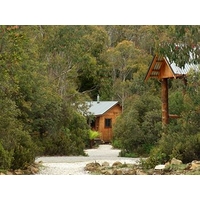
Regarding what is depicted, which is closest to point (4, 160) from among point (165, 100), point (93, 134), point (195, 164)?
point (195, 164)

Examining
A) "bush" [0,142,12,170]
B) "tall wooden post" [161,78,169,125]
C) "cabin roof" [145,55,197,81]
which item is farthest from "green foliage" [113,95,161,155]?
"bush" [0,142,12,170]

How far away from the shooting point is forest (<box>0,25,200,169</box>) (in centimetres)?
1011

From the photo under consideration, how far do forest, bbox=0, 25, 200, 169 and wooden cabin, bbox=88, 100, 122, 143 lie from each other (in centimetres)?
20

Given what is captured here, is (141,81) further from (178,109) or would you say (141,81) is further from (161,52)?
(161,52)

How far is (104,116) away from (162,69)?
334 cm

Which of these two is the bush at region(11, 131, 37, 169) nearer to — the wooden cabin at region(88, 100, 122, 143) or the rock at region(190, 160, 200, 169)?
the wooden cabin at region(88, 100, 122, 143)

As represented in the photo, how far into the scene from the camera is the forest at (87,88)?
10.1 metres

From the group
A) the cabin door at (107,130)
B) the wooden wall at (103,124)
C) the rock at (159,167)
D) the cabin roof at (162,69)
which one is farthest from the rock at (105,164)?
the cabin door at (107,130)

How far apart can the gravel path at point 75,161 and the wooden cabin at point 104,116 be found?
Result: 88 cm

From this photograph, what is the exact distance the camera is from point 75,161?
1073 centimetres

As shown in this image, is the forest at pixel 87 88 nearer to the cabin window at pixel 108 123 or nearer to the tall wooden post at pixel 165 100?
the tall wooden post at pixel 165 100

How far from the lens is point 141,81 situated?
11617mm

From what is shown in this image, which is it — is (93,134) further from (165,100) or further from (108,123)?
(165,100)

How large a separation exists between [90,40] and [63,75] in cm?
147
